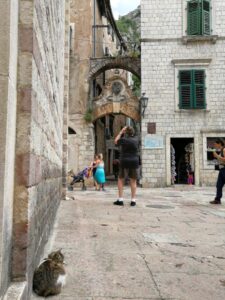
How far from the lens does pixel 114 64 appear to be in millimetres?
17344

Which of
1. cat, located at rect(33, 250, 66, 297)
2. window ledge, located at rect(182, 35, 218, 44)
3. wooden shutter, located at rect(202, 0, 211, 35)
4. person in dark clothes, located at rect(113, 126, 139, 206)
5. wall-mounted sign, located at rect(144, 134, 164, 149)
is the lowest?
cat, located at rect(33, 250, 66, 297)

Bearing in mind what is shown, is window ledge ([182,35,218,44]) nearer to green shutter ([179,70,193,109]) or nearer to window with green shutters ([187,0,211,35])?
window with green shutters ([187,0,211,35])

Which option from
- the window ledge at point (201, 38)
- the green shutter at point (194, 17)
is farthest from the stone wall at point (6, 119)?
the green shutter at point (194, 17)

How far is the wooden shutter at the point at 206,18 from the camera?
53.9ft

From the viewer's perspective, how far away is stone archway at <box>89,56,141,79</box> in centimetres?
1725

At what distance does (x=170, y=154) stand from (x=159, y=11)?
21.8 ft

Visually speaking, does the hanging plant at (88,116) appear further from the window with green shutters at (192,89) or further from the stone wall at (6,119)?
the stone wall at (6,119)

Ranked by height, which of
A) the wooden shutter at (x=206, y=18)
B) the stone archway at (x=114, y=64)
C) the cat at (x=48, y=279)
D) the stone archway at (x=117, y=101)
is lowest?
the cat at (x=48, y=279)

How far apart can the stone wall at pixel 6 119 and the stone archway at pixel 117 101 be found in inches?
594

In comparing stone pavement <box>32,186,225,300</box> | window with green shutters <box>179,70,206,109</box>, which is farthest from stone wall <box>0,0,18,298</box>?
window with green shutters <box>179,70,206,109</box>

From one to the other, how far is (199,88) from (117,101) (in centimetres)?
378

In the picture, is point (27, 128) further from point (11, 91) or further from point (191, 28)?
point (191, 28)

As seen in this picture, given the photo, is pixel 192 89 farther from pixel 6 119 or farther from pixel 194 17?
pixel 6 119

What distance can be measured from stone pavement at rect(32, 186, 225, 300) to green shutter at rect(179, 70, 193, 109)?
36.6 feet
